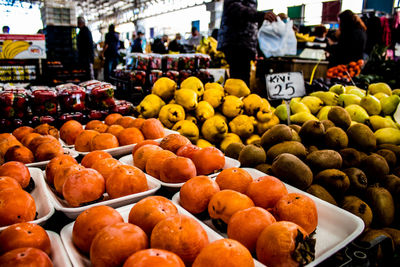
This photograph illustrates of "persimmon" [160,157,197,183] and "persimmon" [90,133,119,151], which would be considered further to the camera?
"persimmon" [90,133,119,151]

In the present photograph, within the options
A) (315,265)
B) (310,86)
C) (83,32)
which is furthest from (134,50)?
(315,265)

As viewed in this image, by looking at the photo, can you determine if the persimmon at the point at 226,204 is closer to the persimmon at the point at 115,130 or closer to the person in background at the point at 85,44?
the persimmon at the point at 115,130

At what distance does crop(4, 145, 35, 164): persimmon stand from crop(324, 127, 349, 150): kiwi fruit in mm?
1688

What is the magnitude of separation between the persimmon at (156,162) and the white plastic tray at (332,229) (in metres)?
0.22

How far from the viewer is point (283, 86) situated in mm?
2459

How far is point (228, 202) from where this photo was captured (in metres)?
0.99

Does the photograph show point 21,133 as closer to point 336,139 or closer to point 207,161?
point 207,161

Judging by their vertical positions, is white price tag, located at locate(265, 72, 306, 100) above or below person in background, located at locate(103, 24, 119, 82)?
below

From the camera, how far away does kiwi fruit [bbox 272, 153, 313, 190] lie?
1.32 metres

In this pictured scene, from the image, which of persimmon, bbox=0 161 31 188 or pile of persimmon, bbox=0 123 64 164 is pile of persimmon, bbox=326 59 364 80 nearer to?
pile of persimmon, bbox=0 123 64 164

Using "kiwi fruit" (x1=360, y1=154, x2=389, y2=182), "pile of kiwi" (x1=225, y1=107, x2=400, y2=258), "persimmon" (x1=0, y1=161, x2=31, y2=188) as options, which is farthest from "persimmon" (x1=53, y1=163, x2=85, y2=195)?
"kiwi fruit" (x1=360, y1=154, x2=389, y2=182)

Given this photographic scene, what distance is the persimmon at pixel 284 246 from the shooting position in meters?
0.78

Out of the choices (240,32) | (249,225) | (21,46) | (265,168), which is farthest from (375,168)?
(21,46)

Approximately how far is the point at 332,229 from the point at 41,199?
1.17 metres
